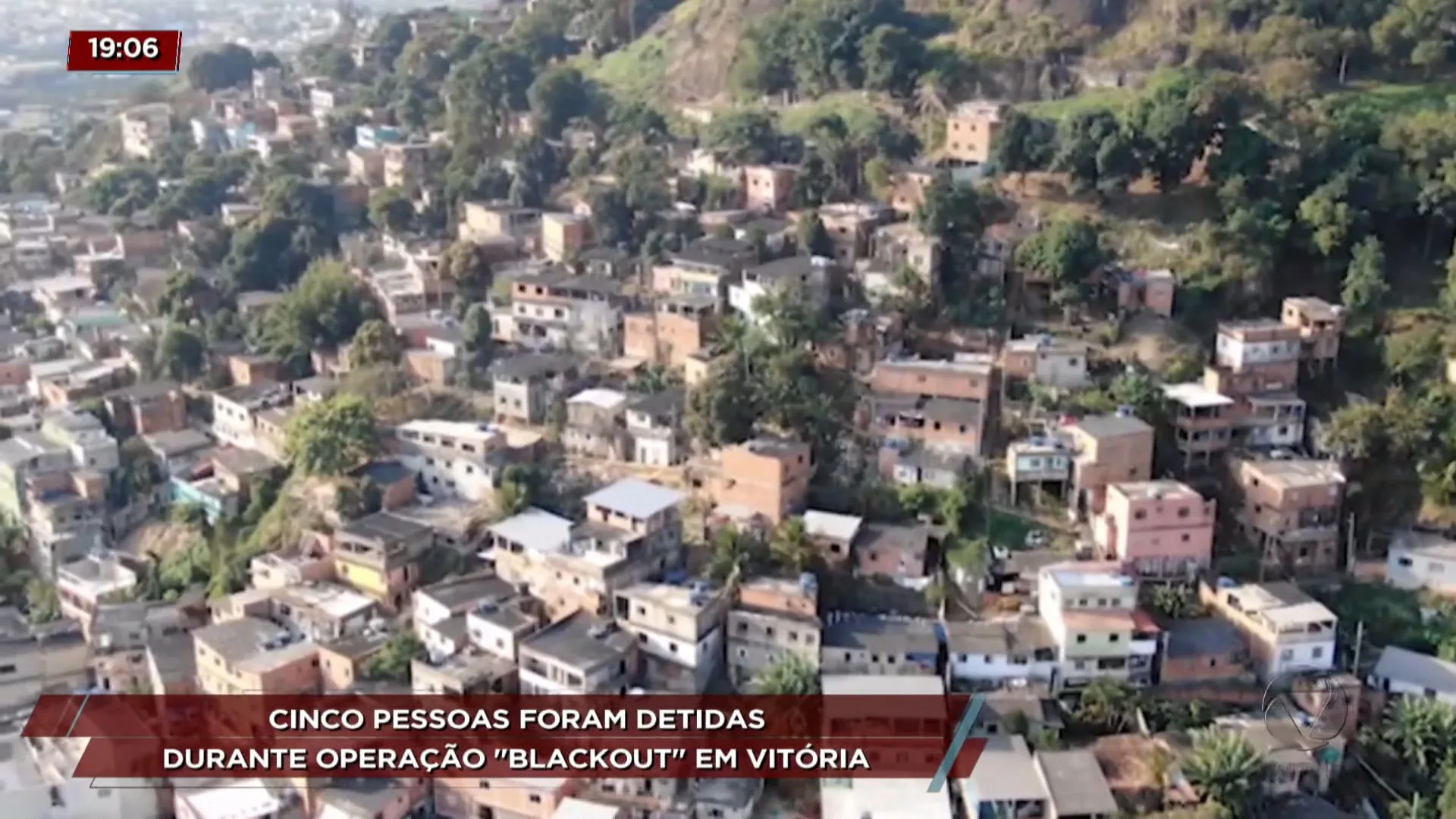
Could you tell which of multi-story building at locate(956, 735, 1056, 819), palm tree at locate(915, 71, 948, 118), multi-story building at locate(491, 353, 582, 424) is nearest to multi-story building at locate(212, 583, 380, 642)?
multi-story building at locate(491, 353, 582, 424)

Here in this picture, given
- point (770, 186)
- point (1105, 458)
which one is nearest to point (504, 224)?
point (770, 186)

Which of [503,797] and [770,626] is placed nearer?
[503,797]

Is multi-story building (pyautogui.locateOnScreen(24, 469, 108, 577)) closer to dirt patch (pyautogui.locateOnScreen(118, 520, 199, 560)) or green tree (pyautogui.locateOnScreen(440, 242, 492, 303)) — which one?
dirt patch (pyautogui.locateOnScreen(118, 520, 199, 560))

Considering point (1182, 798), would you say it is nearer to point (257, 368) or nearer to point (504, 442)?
point (504, 442)

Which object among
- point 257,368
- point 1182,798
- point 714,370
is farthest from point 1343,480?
point 257,368

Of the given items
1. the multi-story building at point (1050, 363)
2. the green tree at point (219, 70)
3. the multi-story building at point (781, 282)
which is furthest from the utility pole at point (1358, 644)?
the green tree at point (219, 70)
